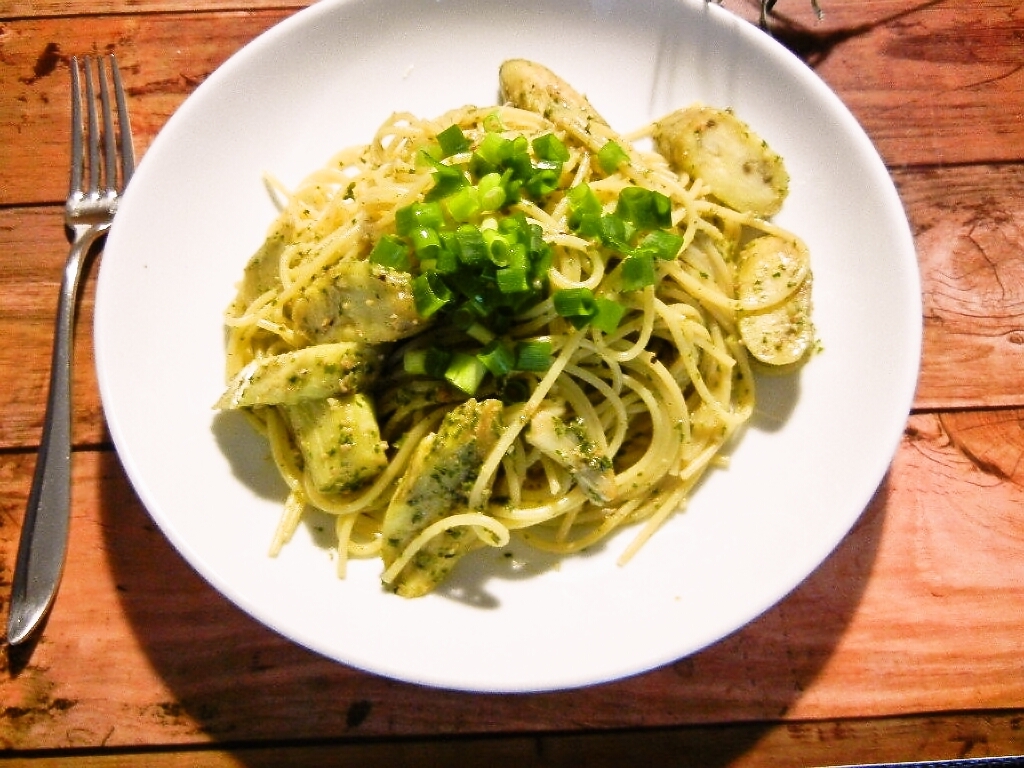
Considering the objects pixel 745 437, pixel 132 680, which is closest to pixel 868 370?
pixel 745 437

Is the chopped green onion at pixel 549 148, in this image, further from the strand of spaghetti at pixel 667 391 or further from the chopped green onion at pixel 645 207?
the strand of spaghetti at pixel 667 391

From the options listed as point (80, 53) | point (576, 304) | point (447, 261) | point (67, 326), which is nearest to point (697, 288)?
point (576, 304)

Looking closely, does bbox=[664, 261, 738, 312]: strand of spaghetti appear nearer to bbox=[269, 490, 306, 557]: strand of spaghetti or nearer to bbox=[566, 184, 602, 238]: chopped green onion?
bbox=[566, 184, 602, 238]: chopped green onion

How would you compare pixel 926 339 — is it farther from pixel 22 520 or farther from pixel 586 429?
pixel 22 520

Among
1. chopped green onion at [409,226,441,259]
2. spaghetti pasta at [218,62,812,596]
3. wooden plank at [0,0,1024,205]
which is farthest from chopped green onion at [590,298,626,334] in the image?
wooden plank at [0,0,1024,205]

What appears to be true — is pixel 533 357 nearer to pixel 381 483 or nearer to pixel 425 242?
pixel 425 242

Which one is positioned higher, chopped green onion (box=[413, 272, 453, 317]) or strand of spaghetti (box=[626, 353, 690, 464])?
chopped green onion (box=[413, 272, 453, 317])
